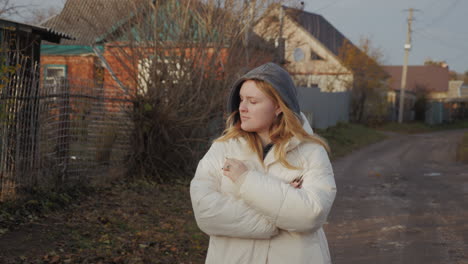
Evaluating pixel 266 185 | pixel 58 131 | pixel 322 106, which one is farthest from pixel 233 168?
pixel 322 106

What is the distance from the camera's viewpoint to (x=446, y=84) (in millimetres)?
63875

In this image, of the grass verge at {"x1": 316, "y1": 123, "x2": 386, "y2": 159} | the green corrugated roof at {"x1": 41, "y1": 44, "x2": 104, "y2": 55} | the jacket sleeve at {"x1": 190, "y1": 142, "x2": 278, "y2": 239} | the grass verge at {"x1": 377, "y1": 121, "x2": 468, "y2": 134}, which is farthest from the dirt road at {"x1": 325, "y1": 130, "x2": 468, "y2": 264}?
the grass verge at {"x1": 377, "y1": 121, "x2": 468, "y2": 134}

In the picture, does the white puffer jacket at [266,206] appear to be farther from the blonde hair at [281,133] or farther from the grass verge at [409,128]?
the grass verge at [409,128]

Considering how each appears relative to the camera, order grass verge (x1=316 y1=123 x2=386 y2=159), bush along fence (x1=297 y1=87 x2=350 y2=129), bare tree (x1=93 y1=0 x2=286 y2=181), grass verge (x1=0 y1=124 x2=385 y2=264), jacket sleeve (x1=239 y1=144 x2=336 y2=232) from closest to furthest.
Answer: jacket sleeve (x1=239 y1=144 x2=336 y2=232), grass verge (x1=0 y1=124 x2=385 y2=264), bare tree (x1=93 y1=0 x2=286 y2=181), grass verge (x1=316 y1=123 x2=386 y2=159), bush along fence (x1=297 y1=87 x2=350 y2=129)

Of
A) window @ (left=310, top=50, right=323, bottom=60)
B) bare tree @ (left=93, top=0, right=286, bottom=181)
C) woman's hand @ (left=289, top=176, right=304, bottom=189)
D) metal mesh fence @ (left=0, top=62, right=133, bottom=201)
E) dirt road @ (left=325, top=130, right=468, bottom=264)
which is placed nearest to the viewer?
woman's hand @ (left=289, top=176, right=304, bottom=189)

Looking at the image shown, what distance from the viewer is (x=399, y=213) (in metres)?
8.93

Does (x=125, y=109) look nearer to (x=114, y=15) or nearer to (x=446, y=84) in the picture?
(x=114, y=15)

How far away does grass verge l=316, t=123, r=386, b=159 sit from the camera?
777 inches

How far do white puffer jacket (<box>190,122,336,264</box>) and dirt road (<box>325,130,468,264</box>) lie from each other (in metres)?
3.73

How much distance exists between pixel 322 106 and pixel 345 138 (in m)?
3.30

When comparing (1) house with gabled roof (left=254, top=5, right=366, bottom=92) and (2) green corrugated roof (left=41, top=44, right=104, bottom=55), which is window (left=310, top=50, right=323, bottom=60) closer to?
(1) house with gabled roof (left=254, top=5, right=366, bottom=92)

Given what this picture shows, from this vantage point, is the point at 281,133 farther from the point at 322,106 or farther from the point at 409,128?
the point at 409,128

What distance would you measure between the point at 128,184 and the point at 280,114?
761 centimetres

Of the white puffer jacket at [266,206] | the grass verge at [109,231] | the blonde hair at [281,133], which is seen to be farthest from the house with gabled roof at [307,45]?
the white puffer jacket at [266,206]
